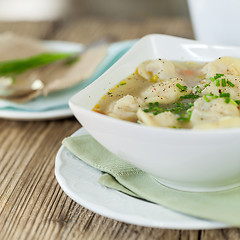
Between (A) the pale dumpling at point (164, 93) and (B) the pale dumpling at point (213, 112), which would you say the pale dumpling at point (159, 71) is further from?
(B) the pale dumpling at point (213, 112)

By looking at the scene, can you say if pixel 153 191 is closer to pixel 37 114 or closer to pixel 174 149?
pixel 174 149

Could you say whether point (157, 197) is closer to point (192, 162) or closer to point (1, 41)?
point (192, 162)

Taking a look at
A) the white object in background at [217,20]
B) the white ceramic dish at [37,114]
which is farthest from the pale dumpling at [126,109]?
the white object in background at [217,20]

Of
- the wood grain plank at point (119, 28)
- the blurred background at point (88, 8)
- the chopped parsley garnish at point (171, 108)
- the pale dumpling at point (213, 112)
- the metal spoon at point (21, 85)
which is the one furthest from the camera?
the blurred background at point (88, 8)

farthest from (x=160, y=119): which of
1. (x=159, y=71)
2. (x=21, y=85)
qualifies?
(x=21, y=85)

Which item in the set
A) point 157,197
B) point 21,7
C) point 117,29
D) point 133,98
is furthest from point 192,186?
point 21,7
